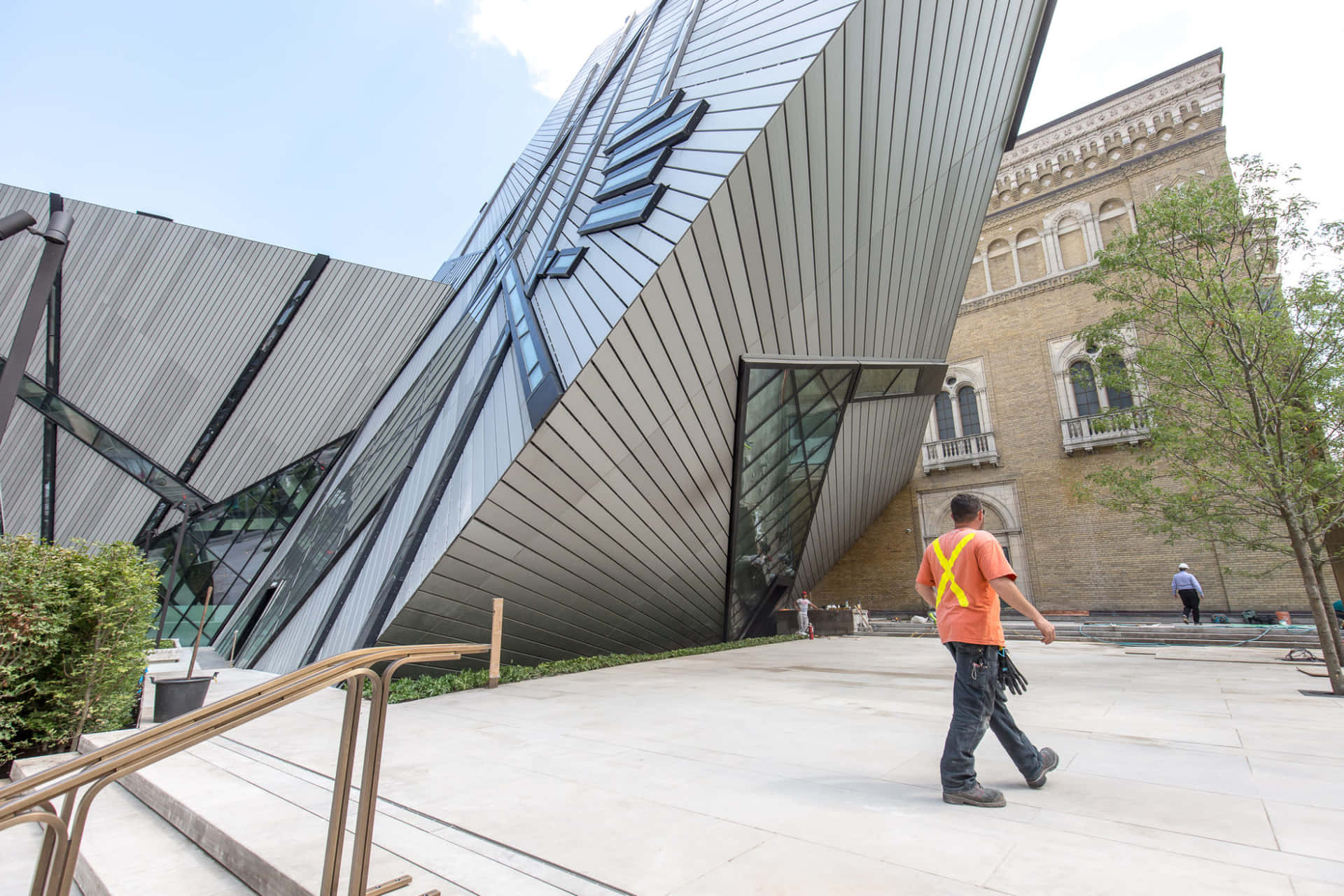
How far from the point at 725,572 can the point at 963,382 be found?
17.2 m

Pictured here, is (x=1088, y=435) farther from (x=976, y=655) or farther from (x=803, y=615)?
(x=976, y=655)

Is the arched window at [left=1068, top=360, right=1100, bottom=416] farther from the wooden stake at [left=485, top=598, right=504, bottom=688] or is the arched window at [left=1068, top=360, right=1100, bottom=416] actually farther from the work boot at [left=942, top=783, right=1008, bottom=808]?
the work boot at [left=942, top=783, right=1008, bottom=808]

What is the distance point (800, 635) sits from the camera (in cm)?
1795

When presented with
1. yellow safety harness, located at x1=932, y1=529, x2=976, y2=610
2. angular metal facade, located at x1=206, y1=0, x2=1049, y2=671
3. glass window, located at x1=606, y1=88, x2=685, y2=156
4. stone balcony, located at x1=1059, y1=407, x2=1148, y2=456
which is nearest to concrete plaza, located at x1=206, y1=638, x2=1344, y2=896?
yellow safety harness, located at x1=932, y1=529, x2=976, y2=610

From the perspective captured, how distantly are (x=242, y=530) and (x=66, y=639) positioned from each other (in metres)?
15.9

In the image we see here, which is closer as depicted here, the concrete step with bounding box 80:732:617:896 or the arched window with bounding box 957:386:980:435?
the concrete step with bounding box 80:732:617:896

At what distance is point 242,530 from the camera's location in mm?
18922

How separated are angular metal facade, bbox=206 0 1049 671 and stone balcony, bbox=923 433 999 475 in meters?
11.4

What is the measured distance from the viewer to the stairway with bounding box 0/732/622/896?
234cm

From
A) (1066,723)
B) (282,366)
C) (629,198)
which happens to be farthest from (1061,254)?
(282,366)

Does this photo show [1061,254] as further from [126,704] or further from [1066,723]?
[126,704]

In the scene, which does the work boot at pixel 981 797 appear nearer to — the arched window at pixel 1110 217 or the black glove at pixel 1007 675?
the black glove at pixel 1007 675

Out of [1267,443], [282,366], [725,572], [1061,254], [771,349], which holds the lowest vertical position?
[725,572]

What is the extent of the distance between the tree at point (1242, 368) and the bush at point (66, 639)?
12.6 m
